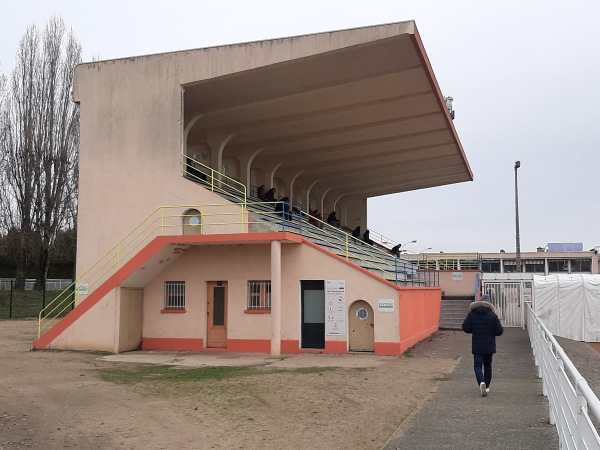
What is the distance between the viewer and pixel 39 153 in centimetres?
3888

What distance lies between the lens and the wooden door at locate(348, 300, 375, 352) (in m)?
19.0

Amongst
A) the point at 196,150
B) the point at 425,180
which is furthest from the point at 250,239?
the point at 425,180

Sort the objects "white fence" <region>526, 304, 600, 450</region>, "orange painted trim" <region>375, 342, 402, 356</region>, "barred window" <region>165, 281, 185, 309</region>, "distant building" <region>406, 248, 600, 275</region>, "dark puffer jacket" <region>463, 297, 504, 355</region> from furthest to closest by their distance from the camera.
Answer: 1. "distant building" <region>406, 248, 600, 275</region>
2. "barred window" <region>165, 281, 185, 309</region>
3. "orange painted trim" <region>375, 342, 402, 356</region>
4. "dark puffer jacket" <region>463, 297, 504, 355</region>
5. "white fence" <region>526, 304, 600, 450</region>

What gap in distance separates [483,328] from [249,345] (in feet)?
33.1

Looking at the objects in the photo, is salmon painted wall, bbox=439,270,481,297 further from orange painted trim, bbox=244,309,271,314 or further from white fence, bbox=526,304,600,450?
white fence, bbox=526,304,600,450

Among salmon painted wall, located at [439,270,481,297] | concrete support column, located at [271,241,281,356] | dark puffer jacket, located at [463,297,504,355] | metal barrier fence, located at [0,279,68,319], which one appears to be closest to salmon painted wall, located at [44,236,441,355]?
concrete support column, located at [271,241,281,356]

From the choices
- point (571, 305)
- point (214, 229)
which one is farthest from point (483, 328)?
point (571, 305)

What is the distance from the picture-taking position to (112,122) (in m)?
21.4

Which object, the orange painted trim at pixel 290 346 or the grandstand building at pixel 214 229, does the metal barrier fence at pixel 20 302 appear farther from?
the orange painted trim at pixel 290 346

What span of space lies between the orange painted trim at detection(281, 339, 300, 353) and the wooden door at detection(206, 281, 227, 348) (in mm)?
2068

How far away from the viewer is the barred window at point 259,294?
65.3ft

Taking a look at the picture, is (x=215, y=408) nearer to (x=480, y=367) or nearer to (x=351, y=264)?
(x=480, y=367)

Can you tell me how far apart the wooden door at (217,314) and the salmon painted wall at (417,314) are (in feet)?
18.7

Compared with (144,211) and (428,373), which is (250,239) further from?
(428,373)
